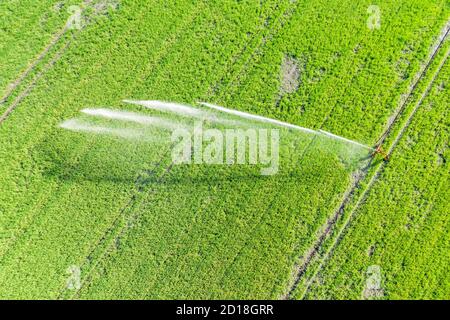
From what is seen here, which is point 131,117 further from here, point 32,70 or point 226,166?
point 32,70

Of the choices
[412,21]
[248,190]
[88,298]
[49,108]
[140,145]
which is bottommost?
[88,298]

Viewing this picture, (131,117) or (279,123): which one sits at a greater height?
(131,117)

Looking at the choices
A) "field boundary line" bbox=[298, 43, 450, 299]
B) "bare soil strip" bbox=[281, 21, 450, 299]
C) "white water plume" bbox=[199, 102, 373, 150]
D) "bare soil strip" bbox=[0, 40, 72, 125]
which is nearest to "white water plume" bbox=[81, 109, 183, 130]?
"white water plume" bbox=[199, 102, 373, 150]

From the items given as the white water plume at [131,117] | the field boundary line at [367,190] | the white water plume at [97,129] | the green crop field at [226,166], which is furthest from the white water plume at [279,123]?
the white water plume at [97,129]

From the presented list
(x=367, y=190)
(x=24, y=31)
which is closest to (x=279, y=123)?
(x=367, y=190)

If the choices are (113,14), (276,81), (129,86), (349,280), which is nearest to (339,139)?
(276,81)

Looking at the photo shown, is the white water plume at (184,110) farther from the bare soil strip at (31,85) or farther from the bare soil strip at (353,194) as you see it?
the bare soil strip at (353,194)

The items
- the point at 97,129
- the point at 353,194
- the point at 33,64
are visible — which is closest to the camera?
the point at 353,194

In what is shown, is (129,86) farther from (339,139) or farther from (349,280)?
(349,280)
